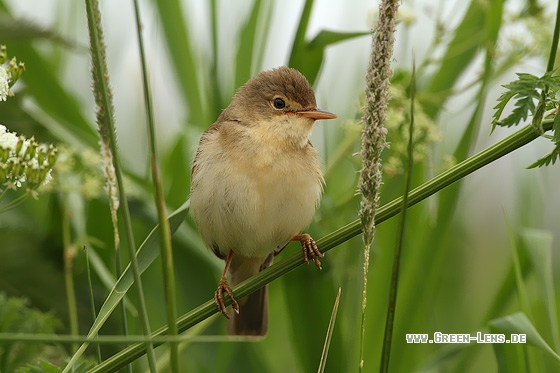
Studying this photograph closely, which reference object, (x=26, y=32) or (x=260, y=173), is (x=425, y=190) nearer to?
(x=260, y=173)

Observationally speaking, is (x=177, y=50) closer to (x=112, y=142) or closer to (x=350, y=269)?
(x=350, y=269)

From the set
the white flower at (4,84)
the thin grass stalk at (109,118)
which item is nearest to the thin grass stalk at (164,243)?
the thin grass stalk at (109,118)

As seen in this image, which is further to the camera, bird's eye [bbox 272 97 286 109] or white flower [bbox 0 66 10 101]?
bird's eye [bbox 272 97 286 109]

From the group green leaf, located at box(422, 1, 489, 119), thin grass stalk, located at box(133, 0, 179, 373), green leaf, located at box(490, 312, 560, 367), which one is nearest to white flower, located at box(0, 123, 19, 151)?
thin grass stalk, located at box(133, 0, 179, 373)

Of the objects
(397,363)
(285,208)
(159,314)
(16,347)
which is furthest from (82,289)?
(397,363)

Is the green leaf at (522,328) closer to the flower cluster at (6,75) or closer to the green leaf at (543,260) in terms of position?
the green leaf at (543,260)

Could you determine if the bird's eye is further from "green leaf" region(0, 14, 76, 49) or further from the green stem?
the green stem

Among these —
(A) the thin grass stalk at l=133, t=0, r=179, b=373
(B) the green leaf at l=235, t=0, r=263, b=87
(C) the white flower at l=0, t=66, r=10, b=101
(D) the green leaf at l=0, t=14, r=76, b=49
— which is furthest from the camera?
(B) the green leaf at l=235, t=0, r=263, b=87
